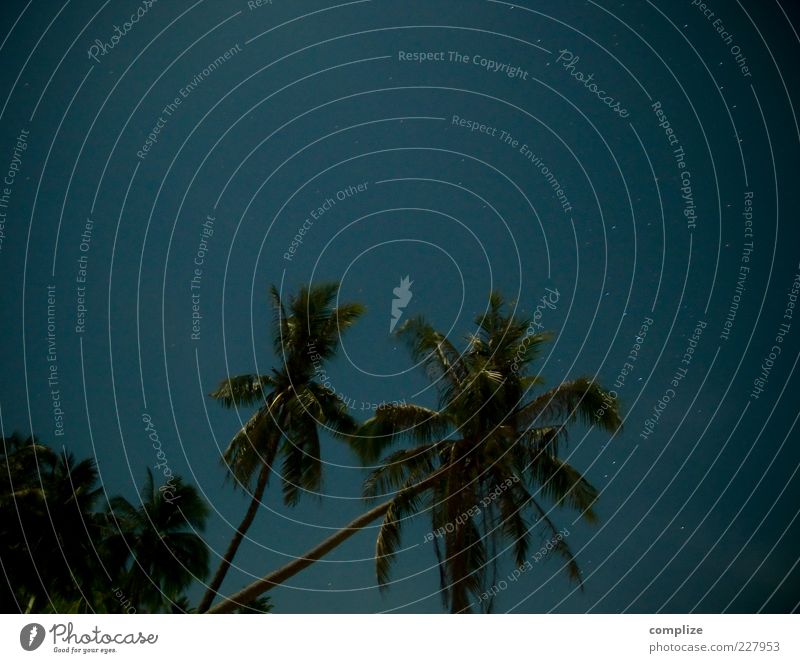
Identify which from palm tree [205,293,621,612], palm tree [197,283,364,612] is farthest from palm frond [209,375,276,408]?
palm tree [205,293,621,612]

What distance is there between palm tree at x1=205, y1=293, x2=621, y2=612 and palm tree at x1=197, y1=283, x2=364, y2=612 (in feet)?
0.90

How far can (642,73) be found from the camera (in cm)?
543

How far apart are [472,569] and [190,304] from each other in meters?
2.03

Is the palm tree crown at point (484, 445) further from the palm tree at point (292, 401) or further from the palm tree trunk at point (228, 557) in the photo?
the palm tree trunk at point (228, 557)

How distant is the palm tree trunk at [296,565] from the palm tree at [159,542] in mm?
220

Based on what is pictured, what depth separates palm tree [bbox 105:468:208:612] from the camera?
4953mm

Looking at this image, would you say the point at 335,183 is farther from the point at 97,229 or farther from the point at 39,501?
the point at 39,501

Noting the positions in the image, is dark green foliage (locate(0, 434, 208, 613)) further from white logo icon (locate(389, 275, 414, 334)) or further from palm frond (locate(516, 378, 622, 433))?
palm frond (locate(516, 378, 622, 433))

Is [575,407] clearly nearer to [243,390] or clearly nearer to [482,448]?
[482,448]
